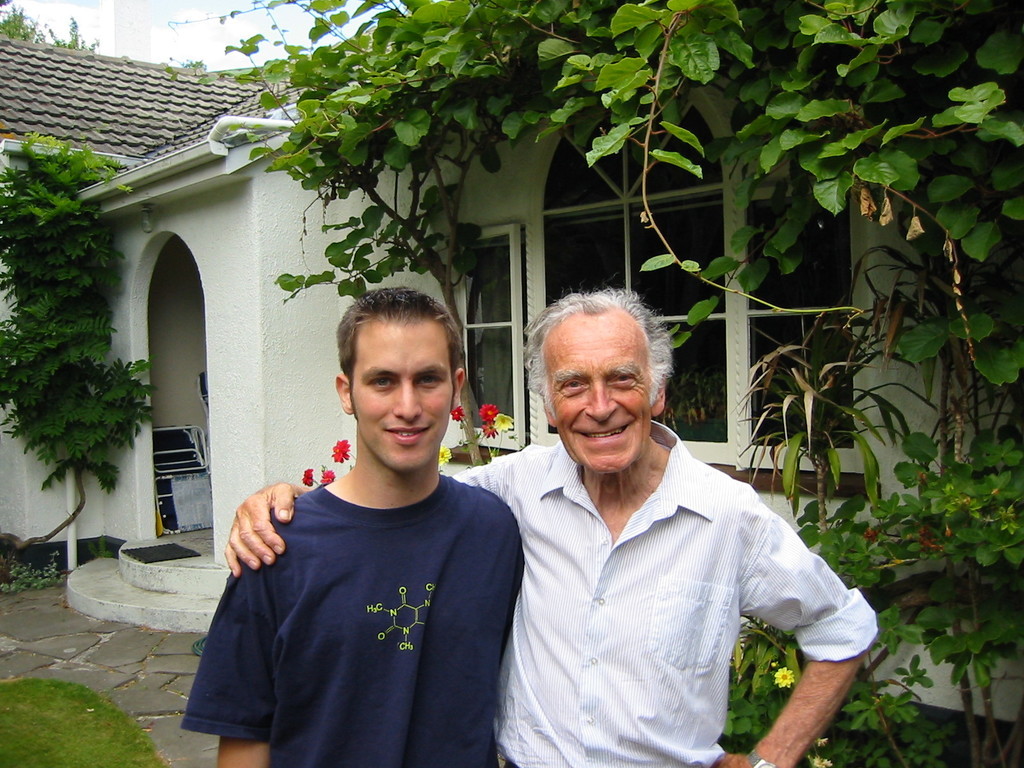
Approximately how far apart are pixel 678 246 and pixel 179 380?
5.76 metres

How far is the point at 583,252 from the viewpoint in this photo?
4.86m

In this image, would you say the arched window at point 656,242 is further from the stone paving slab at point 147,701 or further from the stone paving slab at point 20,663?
the stone paving slab at point 20,663

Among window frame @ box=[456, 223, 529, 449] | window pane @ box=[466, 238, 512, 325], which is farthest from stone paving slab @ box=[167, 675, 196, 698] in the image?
window pane @ box=[466, 238, 512, 325]

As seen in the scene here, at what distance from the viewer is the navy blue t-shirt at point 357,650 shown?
5.20ft

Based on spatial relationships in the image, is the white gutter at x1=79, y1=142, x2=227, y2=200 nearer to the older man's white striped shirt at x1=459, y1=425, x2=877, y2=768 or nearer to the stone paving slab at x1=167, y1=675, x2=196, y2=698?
the stone paving slab at x1=167, y1=675, x2=196, y2=698

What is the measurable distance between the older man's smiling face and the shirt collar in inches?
2.9

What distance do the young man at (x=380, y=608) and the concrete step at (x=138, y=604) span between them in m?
4.30

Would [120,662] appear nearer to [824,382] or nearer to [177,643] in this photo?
[177,643]

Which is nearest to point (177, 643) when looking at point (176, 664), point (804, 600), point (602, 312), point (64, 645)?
point (176, 664)

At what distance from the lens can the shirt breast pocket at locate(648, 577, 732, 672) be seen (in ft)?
5.62

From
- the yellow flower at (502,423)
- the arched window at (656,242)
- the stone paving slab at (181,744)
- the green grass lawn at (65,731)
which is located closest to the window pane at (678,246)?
the arched window at (656,242)

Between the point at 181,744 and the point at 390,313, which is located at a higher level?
the point at 390,313

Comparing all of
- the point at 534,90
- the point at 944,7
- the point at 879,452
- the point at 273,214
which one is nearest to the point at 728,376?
the point at 879,452

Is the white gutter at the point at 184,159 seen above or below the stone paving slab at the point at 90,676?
above
